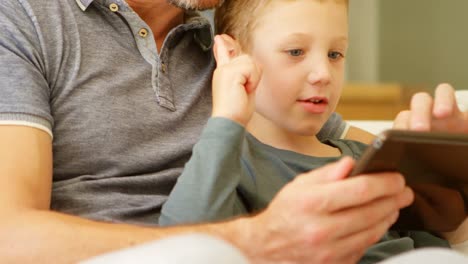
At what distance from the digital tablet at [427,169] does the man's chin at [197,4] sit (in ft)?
1.73

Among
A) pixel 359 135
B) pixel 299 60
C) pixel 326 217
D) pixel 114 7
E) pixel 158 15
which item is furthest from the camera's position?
pixel 359 135

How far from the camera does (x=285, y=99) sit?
1.21 meters

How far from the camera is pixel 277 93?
1.22 m

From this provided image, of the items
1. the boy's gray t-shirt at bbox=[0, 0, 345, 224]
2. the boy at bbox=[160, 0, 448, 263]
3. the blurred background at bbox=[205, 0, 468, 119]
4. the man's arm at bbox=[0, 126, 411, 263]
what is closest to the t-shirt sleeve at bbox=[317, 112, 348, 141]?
the boy at bbox=[160, 0, 448, 263]

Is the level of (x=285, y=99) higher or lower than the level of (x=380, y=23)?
higher

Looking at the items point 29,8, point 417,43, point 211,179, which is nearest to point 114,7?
point 29,8

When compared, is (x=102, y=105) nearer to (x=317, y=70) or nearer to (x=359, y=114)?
(x=317, y=70)

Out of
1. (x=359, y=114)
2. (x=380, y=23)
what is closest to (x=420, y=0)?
(x=380, y=23)

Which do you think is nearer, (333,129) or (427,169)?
(427,169)

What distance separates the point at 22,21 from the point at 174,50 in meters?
0.31

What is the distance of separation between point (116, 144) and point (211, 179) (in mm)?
258

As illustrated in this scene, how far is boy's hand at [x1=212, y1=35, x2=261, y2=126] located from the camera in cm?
107

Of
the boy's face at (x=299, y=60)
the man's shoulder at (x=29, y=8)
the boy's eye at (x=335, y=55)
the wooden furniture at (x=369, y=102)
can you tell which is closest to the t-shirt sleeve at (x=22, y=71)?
the man's shoulder at (x=29, y=8)

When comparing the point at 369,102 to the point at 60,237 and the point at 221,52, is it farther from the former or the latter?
the point at 60,237
